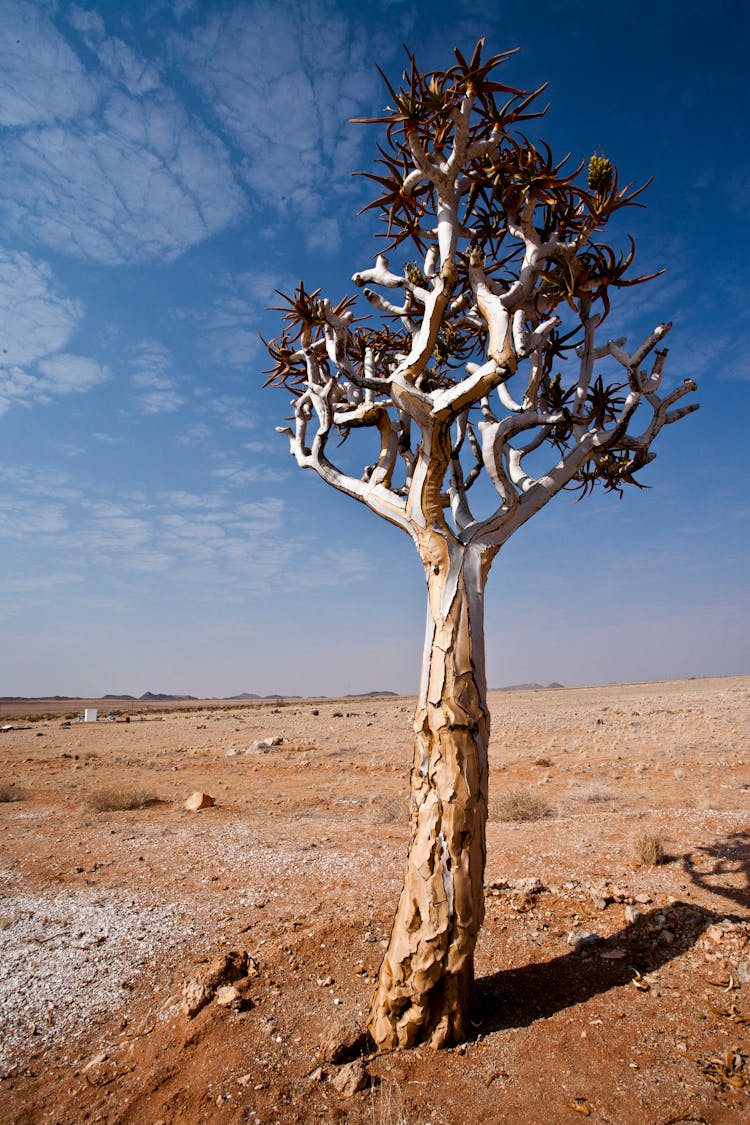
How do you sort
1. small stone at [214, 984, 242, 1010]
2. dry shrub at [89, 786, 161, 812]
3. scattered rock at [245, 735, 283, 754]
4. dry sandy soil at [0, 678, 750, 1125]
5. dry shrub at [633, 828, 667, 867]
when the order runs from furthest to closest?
1. scattered rock at [245, 735, 283, 754]
2. dry shrub at [89, 786, 161, 812]
3. dry shrub at [633, 828, 667, 867]
4. small stone at [214, 984, 242, 1010]
5. dry sandy soil at [0, 678, 750, 1125]

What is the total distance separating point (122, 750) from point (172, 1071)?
58.7ft

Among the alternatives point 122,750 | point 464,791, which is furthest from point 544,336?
point 122,750

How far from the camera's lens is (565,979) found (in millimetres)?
4418

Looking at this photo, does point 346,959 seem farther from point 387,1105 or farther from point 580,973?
point 580,973

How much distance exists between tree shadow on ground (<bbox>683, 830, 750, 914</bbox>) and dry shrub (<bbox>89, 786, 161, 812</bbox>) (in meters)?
9.12

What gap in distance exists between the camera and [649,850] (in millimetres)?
6656

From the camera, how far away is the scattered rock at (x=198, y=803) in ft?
34.7

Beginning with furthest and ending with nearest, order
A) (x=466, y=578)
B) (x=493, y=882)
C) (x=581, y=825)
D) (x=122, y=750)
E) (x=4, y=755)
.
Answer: (x=122, y=750)
(x=4, y=755)
(x=581, y=825)
(x=493, y=882)
(x=466, y=578)

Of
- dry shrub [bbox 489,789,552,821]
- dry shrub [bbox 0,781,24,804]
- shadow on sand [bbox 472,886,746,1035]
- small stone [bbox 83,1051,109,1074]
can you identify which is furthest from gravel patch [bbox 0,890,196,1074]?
dry shrub [bbox 0,781,24,804]

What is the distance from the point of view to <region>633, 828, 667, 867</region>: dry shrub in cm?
664

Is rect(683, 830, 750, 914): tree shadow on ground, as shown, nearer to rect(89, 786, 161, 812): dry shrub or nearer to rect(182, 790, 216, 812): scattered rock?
rect(182, 790, 216, 812): scattered rock

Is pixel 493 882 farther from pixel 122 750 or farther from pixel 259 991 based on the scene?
pixel 122 750

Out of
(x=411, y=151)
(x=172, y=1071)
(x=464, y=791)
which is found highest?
(x=411, y=151)

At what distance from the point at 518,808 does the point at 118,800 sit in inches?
283
